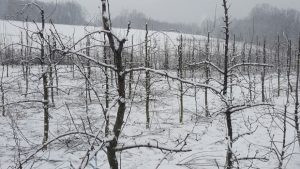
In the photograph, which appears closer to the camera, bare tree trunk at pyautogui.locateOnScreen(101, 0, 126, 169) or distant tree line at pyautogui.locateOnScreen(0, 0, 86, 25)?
bare tree trunk at pyautogui.locateOnScreen(101, 0, 126, 169)

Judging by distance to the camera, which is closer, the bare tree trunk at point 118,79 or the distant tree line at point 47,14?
the bare tree trunk at point 118,79

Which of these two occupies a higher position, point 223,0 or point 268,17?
point 268,17

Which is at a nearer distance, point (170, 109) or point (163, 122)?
point (163, 122)

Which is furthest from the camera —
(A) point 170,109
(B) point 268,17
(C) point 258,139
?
(B) point 268,17

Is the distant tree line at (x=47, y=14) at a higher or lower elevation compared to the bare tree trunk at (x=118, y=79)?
higher

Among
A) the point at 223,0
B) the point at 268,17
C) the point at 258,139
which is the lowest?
the point at 258,139

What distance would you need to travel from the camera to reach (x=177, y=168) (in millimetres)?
14312

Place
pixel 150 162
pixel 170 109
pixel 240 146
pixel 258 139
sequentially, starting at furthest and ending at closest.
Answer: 1. pixel 170 109
2. pixel 258 139
3. pixel 240 146
4. pixel 150 162

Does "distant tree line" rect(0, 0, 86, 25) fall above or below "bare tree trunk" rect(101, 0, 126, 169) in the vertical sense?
above

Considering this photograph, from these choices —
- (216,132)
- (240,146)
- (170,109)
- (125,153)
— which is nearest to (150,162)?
(125,153)

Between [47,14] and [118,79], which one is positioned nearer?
[118,79]

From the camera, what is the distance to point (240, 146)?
61.4 ft

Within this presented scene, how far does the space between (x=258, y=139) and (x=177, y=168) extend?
824cm

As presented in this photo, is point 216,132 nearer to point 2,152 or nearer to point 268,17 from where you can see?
point 2,152
